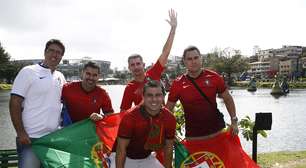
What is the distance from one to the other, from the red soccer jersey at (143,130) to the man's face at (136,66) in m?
1.46

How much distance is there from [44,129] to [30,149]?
393 millimetres

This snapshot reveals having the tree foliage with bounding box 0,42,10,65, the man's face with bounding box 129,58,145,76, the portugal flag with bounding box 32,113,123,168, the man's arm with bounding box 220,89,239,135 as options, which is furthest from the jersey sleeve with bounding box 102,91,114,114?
the tree foliage with bounding box 0,42,10,65

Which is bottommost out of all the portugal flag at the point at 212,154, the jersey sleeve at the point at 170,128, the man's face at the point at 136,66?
the portugal flag at the point at 212,154

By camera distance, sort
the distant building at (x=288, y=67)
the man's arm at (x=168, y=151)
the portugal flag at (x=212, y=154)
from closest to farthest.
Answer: the man's arm at (x=168, y=151), the portugal flag at (x=212, y=154), the distant building at (x=288, y=67)

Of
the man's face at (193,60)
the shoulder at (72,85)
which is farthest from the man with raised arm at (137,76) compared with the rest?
the shoulder at (72,85)

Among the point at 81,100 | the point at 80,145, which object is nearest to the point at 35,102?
the point at 81,100

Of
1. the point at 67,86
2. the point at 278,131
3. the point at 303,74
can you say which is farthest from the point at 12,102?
the point at 303,74

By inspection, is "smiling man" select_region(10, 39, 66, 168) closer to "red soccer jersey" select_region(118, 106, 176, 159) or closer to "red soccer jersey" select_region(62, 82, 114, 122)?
"red soccer jersey" select_region(62, 82, 114, 122)

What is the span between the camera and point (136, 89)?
746 cm

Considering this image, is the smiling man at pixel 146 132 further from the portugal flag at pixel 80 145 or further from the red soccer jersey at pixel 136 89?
the red soccer jersey at pixel 136 89

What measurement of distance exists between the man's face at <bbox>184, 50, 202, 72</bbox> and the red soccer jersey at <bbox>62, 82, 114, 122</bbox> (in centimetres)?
169

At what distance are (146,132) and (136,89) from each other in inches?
61.1

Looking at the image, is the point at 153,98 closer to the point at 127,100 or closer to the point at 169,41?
the point at 127,100

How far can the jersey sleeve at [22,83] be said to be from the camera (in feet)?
20.2
